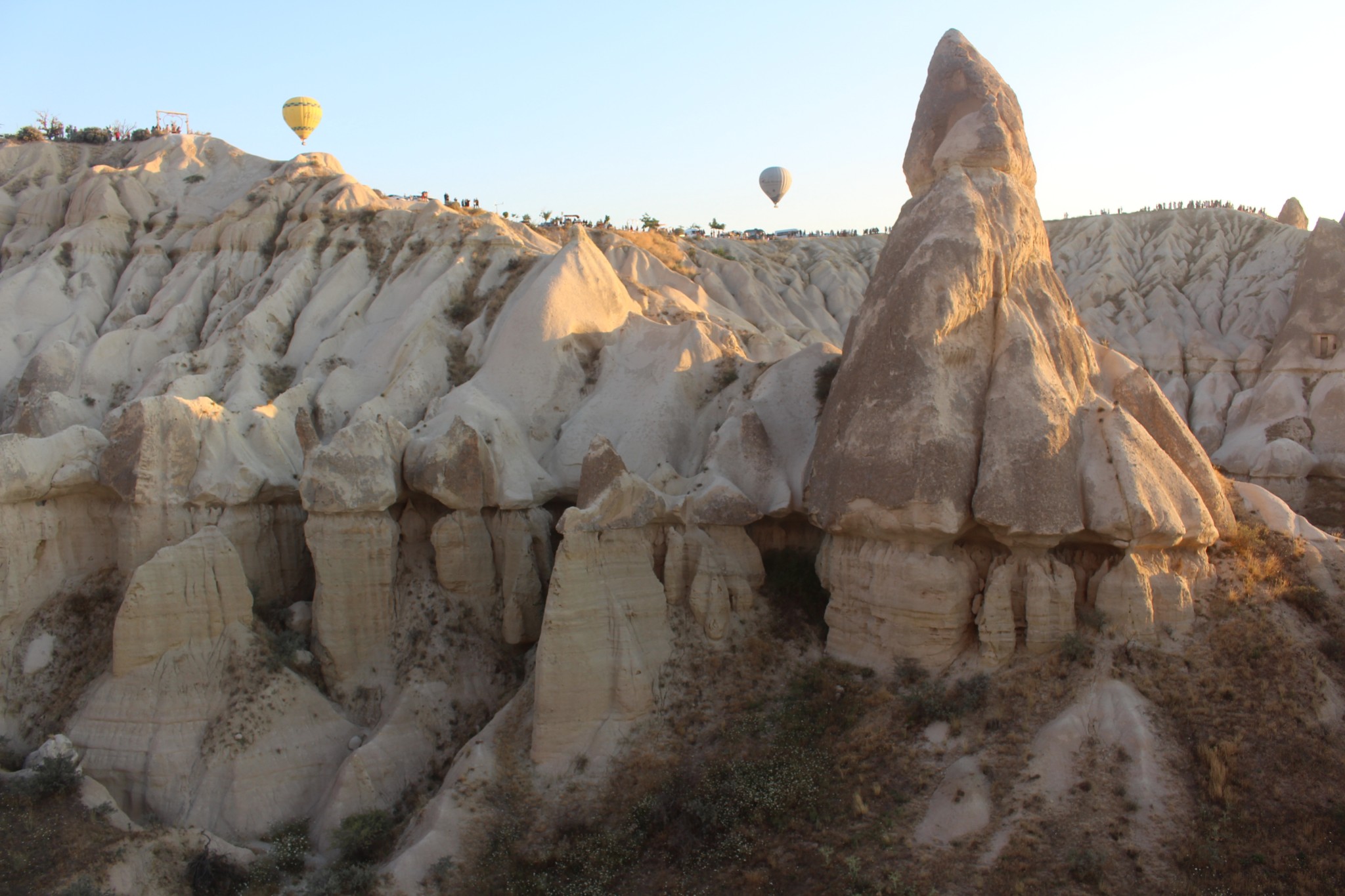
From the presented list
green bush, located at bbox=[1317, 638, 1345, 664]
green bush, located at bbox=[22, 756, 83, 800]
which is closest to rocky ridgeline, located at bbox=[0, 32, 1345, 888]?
green bush, located at bbox=[22, 756, 83, 800]

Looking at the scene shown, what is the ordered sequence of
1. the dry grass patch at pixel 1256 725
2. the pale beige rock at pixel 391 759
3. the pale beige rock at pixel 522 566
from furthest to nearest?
the pale beige rock at pixel 522 566
the pale beige rock at pixel 391 759
the dry grass patch at pixel 1256 725

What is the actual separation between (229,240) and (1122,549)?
28403mm

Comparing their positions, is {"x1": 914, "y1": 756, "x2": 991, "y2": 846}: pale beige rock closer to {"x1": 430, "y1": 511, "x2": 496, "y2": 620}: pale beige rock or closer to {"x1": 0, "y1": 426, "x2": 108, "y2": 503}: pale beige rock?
{"x1": 430, "y1": 511, "x2": 496, "y2": 620}: pale beige rock

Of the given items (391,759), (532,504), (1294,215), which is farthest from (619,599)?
(1294,215)

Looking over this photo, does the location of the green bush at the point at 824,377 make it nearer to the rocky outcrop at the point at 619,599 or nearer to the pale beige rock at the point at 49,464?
the rocky outcrop at the point at 619,599

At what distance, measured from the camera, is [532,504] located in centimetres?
1919

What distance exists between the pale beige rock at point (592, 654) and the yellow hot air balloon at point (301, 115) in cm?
3485

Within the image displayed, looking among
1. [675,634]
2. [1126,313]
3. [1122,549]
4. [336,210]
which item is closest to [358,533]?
[675,634]

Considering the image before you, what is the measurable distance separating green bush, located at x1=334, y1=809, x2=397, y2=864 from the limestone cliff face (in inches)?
312

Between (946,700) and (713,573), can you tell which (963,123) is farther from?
(946,700)

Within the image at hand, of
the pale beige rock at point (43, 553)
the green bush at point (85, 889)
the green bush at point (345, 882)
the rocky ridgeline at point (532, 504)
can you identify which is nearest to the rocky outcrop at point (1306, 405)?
the rocky ridgeline at point (532, 504)

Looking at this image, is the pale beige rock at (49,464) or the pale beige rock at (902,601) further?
the pale beige rock at (49,464)

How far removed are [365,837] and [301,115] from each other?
36945 millimetres

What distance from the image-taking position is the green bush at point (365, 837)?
14805mm
